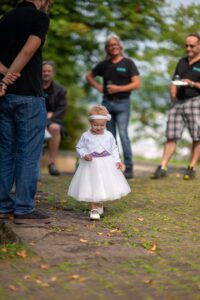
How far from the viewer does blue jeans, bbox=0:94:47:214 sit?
6.88 m

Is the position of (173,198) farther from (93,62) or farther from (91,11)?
(93,62)

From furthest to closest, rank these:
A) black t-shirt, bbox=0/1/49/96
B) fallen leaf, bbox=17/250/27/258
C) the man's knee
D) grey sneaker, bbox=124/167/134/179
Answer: the man's knee < grey sneaker, bbox=124/167/134/179 < black t-shirt, bbox=0/1/49/96 < fallen leaf, bbox=17/250/27/258

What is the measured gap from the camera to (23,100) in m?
6.85

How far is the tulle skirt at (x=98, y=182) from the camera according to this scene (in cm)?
714

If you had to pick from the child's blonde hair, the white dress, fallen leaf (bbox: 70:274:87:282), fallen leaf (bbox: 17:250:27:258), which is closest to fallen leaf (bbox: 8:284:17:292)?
fallen leaf (bbox: 70:274:87:282)

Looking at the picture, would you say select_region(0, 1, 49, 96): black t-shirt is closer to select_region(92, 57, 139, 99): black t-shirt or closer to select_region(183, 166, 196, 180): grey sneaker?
select_region(92, 57, 139, 99): black t-shirt

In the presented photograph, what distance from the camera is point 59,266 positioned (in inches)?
212

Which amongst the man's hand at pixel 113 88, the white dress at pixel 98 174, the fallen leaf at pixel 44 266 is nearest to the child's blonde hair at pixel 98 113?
the white dress at pixel 98 174

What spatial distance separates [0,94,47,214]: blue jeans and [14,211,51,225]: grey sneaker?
2.0 inches

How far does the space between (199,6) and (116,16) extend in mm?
3277

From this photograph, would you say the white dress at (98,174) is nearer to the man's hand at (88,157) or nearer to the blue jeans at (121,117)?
the man's hand at (88,157)

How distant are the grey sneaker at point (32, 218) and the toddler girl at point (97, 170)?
40 cm

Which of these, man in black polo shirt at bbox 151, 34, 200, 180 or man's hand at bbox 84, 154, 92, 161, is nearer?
man's hand at bbox 84, 154, 92, 161

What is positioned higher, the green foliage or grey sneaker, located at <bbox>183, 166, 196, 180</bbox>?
the green foliage
